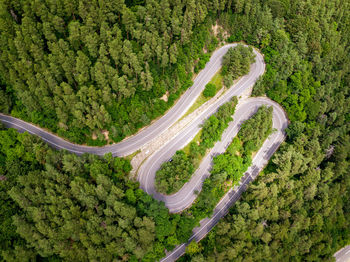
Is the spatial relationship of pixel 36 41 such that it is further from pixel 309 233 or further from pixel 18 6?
pixel 309 233

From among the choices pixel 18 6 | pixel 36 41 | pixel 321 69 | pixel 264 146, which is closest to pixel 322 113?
pixel 321 69

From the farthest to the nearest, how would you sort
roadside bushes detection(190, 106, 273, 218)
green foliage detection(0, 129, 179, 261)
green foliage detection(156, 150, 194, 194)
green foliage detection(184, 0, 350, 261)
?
roadside bushes detection(190, 106, 273, 218)
green foliage detection(156, 150, 194, 194)
green foliage detection(184, 0, 350, 261)
green foliage detection(0, 129, 179, 261)

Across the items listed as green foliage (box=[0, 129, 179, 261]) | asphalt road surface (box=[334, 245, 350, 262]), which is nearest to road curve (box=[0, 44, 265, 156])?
green foliage (box=[0, 129, 179, 261])

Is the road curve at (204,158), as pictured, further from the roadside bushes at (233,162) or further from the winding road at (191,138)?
the roadside bushes at (233,162)

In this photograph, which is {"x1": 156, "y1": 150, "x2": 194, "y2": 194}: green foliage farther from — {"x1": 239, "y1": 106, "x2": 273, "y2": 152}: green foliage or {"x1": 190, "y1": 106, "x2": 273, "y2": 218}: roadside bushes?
{"x1": 239, "y1": 106, "x2": 273, "y2": 152}: green foliage

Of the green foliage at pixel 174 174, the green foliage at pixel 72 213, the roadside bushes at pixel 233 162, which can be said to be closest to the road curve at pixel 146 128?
the green foliage at pixel 72 213

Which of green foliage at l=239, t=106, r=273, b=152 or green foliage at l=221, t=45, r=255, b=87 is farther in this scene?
green foliage at l=221, t=45, r=255, b=87

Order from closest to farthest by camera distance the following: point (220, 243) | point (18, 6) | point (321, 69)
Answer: point (220, 243)
point (18, 6)
point (321, 69)

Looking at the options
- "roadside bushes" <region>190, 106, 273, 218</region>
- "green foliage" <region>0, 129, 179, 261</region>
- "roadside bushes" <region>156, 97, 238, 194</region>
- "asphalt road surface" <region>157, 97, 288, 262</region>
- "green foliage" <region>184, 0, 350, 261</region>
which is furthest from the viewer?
"asphalt road surface" <region>157, 97, 288, 262</region>
